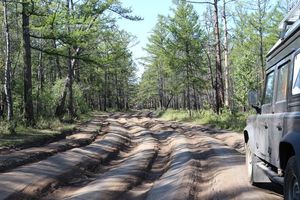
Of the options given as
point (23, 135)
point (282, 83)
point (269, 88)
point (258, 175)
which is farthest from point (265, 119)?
point (23, 135)

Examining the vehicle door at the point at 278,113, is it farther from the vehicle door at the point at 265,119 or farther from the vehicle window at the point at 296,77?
the vehicle window at the point at 296,77

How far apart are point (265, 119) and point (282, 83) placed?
0.74m

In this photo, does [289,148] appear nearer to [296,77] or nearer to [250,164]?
[296,77]

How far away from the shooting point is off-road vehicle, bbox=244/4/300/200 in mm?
5227

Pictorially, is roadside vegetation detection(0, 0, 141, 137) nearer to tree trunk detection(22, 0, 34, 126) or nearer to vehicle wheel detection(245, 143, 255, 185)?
tree trunk detection(22, 0, 34, 126)

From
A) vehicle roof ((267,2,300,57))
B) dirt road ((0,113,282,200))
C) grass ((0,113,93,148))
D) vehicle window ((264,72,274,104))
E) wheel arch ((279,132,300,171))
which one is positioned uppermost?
vehicle roof ((267,2,300,57))

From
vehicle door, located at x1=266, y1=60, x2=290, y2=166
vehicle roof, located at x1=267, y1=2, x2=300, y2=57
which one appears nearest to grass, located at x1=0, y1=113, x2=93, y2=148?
vehicle door, located at x1=266, y1=60, x2=290, y2=166

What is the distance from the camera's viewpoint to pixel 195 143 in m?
19.5

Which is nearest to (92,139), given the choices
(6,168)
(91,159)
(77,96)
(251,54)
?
(91,159)

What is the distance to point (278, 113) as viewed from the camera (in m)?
6.53

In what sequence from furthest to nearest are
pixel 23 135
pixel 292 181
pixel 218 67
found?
1. pixel 218 67
2. pixel 23 135
3. pixel 292 181

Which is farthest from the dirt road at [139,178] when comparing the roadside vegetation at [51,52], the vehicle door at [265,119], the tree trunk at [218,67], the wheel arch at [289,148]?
the tree trunk at [218,67]

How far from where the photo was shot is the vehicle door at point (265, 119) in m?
7.22

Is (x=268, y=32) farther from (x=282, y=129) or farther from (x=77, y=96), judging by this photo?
(x=282, y=129)
